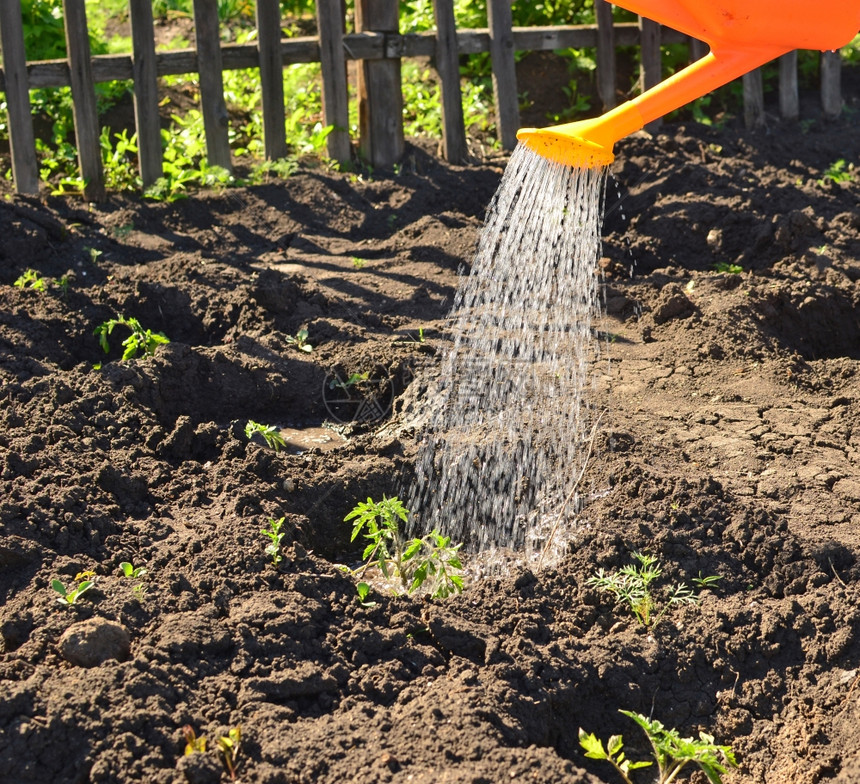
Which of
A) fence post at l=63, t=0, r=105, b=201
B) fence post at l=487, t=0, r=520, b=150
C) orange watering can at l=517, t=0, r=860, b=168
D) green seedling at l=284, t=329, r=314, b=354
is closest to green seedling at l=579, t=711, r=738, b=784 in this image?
orange watering can at l=517, t=0, r=860, b=168

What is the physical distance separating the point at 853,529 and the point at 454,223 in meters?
3.25

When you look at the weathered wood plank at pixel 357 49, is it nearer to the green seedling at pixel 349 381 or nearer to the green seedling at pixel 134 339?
the green seedling at pixel 134 339

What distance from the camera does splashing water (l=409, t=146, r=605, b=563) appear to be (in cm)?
381

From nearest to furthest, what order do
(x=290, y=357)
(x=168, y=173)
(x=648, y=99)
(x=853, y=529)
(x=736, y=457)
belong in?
(x=648, y=99)
(x=853, y=529)
(x=736, y=457)
(x=290, y=357)
(x=168, y=173)

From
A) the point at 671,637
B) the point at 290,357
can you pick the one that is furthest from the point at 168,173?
the point at 671,637

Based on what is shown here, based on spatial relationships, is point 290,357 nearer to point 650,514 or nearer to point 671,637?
point 650,514

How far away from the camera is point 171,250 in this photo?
19.3 ft

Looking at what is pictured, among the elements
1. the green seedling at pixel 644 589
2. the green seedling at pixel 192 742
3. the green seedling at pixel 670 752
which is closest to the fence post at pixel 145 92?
the green seedling at pixel 644 589

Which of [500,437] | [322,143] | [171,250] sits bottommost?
[500,437]

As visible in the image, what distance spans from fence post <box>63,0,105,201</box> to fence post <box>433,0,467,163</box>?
7.11 ft

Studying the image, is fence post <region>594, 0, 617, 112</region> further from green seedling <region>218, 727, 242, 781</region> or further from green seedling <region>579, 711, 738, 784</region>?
green seedling <region>218, 727, 242, 781</region>

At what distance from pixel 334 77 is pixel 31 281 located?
96.1 inches

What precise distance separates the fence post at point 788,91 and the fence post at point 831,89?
20 centimetres

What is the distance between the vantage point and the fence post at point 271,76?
6.47 meters
